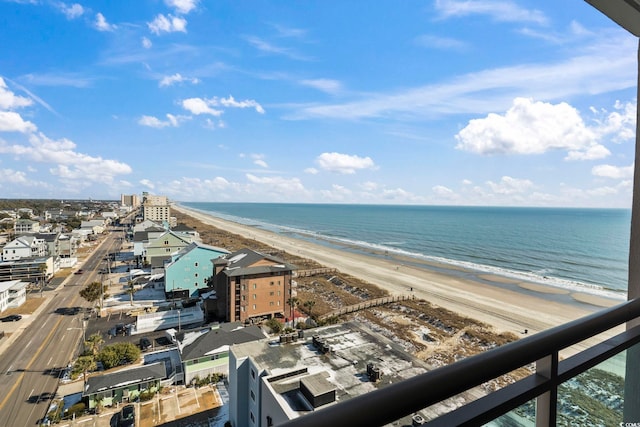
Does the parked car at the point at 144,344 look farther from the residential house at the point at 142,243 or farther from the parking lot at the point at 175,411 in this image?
the residential house at the point at 142,243

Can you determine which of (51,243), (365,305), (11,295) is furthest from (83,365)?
(51,243)

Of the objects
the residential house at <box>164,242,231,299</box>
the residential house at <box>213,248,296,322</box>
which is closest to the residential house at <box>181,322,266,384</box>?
the residential house at <box>213,248,296,322</box>

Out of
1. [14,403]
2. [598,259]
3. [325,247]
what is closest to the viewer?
[14,403]

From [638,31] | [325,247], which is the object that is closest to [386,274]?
[325,247]

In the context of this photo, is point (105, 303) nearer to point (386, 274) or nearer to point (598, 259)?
point (386, 274)

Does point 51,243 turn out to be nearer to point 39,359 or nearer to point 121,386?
point 39,359
